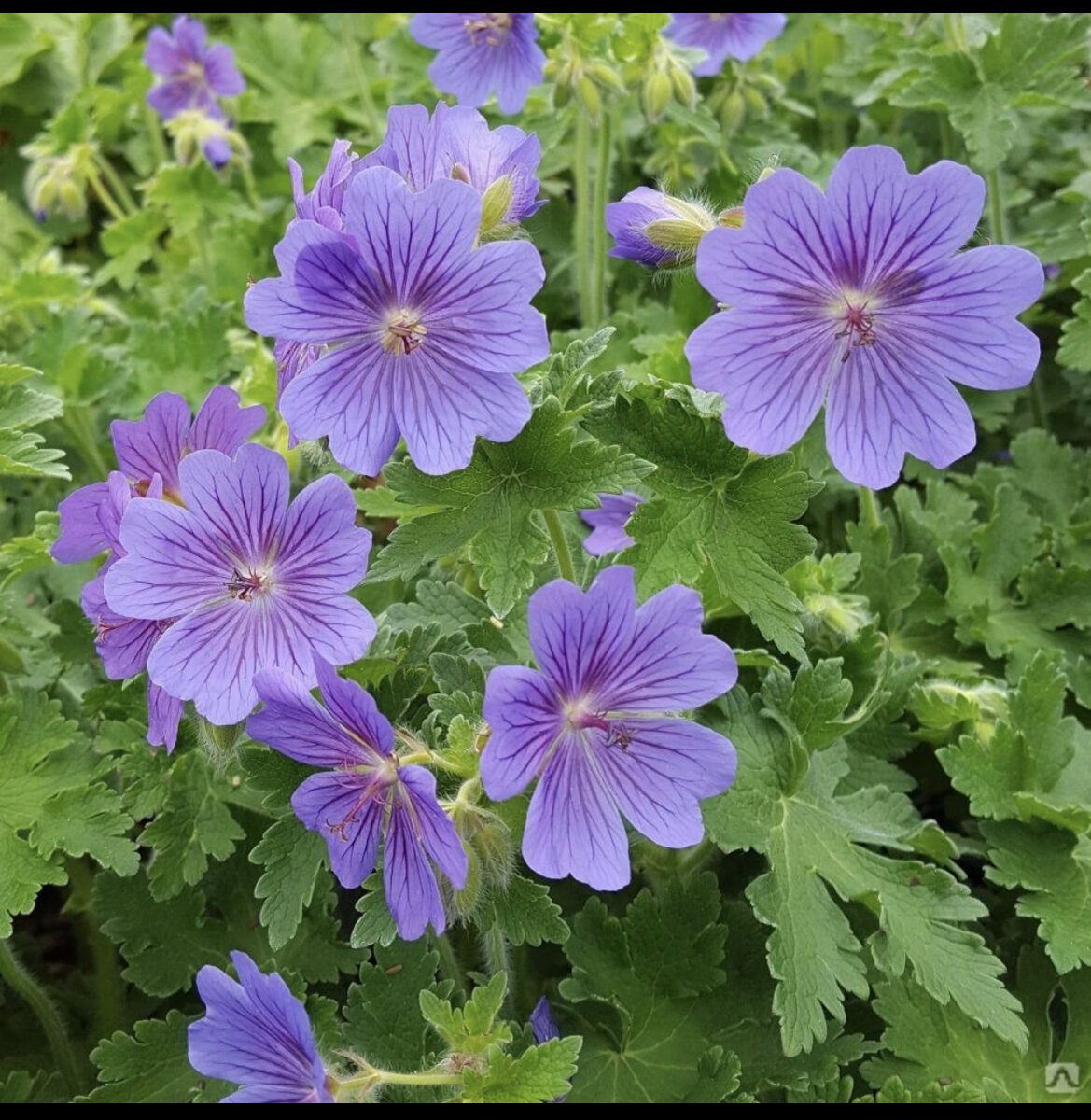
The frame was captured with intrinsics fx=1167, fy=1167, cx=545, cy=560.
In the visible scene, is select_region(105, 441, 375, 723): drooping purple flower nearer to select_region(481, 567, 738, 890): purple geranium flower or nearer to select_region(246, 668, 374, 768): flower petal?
select_region(246, 668, 374, 768): flower petal

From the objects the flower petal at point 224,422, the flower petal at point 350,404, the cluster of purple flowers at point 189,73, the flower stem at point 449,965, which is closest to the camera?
the flower petal at point 350,404

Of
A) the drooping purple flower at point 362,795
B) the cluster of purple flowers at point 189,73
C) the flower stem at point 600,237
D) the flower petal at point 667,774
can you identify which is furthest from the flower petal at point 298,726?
the cluster of purple flowers at point 189,73

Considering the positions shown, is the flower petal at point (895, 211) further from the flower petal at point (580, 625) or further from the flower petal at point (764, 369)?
the flower petal at point (580, 625)

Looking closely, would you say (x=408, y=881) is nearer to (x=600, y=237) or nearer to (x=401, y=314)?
(x=401, y=314)

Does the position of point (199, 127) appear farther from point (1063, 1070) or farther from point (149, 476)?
point (1063, 1070)

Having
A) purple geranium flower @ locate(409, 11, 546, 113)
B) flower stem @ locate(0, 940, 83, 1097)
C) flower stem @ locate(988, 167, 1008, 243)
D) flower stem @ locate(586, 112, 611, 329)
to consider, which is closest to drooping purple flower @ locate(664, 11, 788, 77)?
flower stem @ locate(586, 112, 611, 329)

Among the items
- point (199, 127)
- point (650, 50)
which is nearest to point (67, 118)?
point (199, 127)
